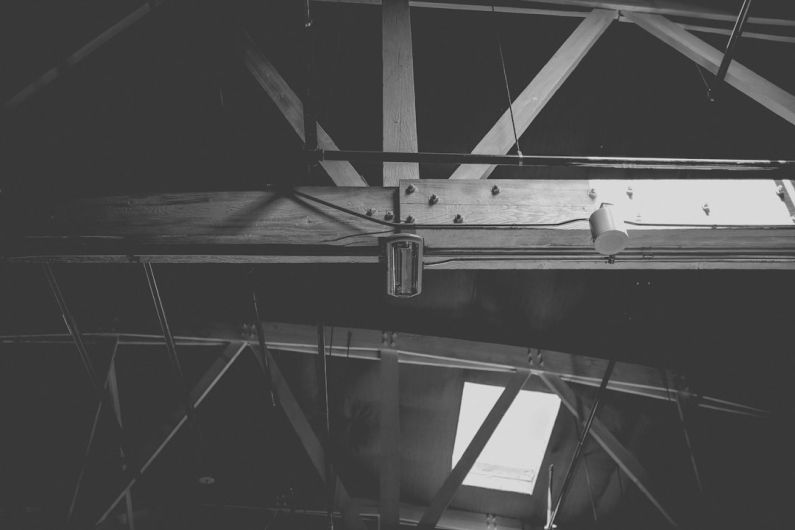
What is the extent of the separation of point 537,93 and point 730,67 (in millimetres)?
1372

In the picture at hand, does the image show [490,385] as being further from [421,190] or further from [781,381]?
[421,190]

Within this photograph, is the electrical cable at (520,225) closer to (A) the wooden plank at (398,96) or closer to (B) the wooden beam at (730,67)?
(A) the wooden plank at (398,96)

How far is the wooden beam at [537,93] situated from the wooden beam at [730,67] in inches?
12.1

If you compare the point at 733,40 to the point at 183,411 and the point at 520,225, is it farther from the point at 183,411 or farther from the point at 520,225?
the point at 183,411

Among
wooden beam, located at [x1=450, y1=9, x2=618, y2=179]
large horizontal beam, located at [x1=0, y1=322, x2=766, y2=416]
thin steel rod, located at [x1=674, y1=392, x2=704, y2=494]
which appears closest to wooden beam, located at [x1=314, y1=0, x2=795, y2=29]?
wooden beam, located at [x1=450, y1=9, x2=618, y2=179]

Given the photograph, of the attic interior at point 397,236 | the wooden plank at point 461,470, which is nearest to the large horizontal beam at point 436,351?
the attic interior at point 397,236

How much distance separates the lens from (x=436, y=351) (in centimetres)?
496

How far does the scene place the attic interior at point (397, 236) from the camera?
2.40m

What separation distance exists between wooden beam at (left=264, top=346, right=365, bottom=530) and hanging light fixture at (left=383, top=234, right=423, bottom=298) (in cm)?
249

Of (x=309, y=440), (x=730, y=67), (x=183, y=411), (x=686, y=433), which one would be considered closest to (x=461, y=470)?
(x=309, y=440)

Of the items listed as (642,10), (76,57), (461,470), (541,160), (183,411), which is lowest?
(461,470)

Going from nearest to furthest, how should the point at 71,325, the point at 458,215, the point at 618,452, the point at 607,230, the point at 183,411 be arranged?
1. the point at 607,230
2. the point at 458,215
3. the point at 71,325
4. the point at 183,411
5. the point at 618,452

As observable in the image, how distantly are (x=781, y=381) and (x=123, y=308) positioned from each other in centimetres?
689

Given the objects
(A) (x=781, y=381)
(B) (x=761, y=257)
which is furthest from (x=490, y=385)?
(B) (x=761, y=257)
